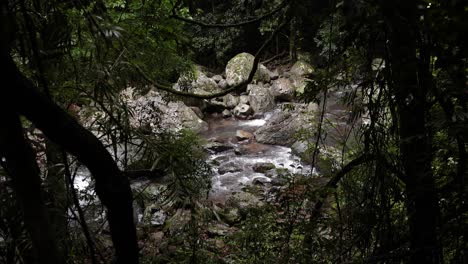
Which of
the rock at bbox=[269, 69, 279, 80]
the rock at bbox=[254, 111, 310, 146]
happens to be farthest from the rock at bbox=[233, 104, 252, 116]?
the rock at bbox=[269, 69, 279, 80]

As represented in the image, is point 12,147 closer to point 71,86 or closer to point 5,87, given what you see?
point 5,87

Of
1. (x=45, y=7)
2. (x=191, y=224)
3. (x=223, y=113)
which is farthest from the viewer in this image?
(x=223, y=113)

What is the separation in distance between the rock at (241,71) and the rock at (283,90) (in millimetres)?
598

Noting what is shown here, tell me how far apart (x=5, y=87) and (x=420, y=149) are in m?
1.54

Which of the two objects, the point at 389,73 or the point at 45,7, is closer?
the point at 389,73

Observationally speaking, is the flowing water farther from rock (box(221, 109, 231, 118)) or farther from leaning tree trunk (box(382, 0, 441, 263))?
leaning tree trunk (box(382, 0, 441, 263))

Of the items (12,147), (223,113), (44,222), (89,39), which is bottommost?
(44,222)

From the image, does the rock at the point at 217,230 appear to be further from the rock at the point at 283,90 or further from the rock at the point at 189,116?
the rock at the point at 283,90

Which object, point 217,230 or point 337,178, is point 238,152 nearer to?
point 217,230

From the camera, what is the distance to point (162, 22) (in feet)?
12.8

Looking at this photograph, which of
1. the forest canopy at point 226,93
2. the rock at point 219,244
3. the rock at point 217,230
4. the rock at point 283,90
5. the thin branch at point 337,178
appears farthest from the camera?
the rock at point 283,90

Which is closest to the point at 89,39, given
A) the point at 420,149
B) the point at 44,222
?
the point at 44,222

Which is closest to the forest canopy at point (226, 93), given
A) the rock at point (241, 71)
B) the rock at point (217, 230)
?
the rock at point (217, 230)

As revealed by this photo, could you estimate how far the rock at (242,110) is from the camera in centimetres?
1238
